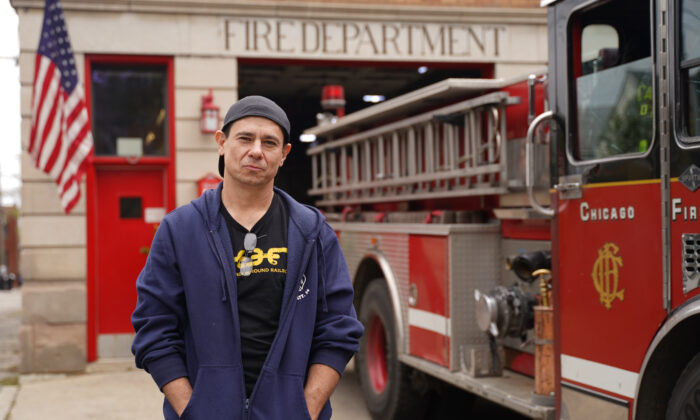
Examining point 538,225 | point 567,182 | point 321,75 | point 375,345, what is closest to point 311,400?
point 567,182

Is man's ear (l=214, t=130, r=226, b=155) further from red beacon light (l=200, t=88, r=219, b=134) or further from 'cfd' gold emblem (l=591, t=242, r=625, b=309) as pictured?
red beacon light (l=200, t=88, r=219, b=134)

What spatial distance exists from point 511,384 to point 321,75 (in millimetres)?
10082

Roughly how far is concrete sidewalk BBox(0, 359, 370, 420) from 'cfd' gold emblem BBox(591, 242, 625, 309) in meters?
3.60

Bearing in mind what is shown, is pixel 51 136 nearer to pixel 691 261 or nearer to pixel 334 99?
pixel 334 99

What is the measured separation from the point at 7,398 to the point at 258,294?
271 inches

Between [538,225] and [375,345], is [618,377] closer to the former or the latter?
[538,225]

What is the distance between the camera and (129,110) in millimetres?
10570

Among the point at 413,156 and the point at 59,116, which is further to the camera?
the point at 59,116

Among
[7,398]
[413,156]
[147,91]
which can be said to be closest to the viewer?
[413,156]

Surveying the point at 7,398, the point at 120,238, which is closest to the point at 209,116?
the point at 120,238

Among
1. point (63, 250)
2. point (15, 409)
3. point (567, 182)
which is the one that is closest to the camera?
point (567, 182)

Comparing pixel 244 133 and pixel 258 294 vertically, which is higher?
pixel 244 133

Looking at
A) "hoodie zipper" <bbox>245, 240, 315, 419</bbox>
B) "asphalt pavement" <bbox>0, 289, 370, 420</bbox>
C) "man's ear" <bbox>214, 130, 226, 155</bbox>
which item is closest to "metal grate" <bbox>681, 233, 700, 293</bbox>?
"hoodie zipper" <bbox>245, 240, 315, 419</bbox>

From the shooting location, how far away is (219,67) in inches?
420
